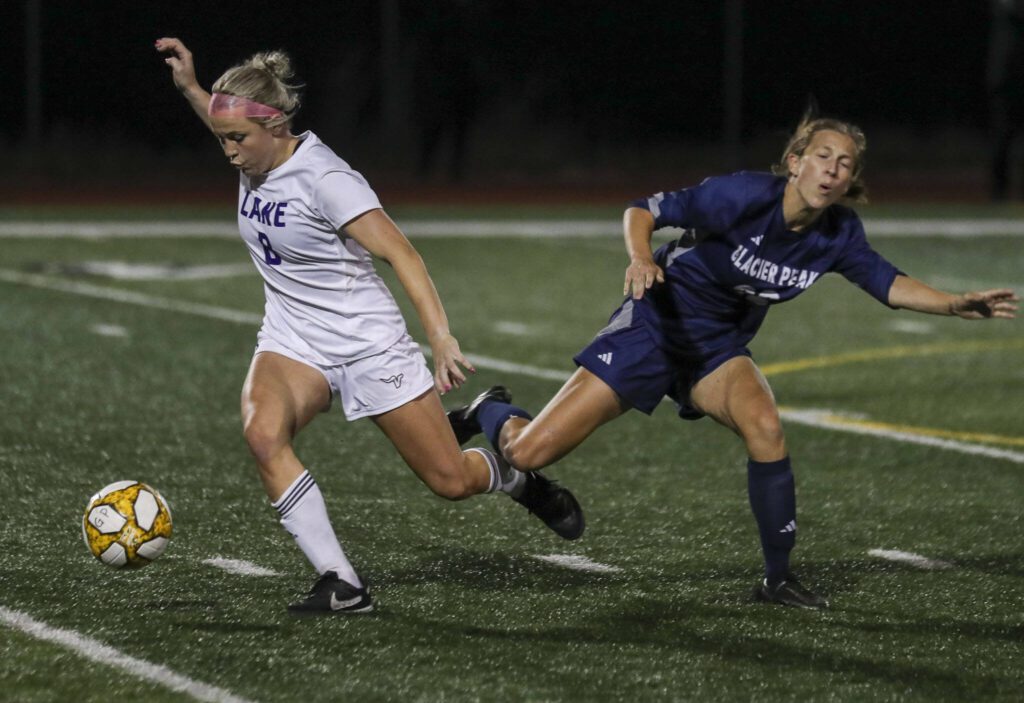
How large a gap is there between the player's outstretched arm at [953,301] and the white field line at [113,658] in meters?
2.53

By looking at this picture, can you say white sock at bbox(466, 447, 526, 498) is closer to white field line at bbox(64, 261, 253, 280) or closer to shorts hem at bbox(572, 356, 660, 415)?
shorts hem at bbox(572, 356, 660, 415)

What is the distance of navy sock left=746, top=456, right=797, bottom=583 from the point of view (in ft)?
19.2

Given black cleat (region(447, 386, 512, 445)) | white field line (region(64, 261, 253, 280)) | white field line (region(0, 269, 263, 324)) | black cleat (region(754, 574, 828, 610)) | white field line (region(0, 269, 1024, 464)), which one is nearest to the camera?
black cleat (region(754, 574, 828, 610))

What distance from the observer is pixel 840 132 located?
5.83 meters

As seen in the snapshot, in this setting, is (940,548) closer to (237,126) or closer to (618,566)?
(618,566)

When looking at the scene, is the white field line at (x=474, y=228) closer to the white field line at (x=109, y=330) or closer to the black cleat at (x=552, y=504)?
the white field line at (x=109, y=330)

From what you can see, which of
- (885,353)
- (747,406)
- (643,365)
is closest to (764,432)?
(747,406)

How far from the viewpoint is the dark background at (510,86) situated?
1061 inches

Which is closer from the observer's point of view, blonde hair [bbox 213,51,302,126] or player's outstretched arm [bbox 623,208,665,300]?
blonde hair [bbox 213,51,302,126]

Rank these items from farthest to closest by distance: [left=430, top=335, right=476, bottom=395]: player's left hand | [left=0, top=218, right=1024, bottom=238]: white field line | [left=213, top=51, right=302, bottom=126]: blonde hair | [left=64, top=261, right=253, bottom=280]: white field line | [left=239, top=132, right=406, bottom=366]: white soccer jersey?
[left=0, top=218, right=1024, bottom=238]: white field line < [left=64, top=261, right=253, bottom=280]: white field line < [left=239, top=132, right=406, bottom=366]: white soccer jersey < [left=213, top=51, right=302, bottom=126]: blonde hair < [left=430, top=335, right=476, bottom=395]: player's left hand

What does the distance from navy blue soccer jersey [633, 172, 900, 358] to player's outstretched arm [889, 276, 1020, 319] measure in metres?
0.05

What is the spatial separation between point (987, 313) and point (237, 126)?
7.92 feet

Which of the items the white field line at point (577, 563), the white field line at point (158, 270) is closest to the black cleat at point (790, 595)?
the white field line at point (577, 563)

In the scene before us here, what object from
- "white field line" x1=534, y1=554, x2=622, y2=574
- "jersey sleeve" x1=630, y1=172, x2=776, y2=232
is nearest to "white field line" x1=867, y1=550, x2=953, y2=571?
"white field line" x1=534, y1=554, x2=622, y2=574
